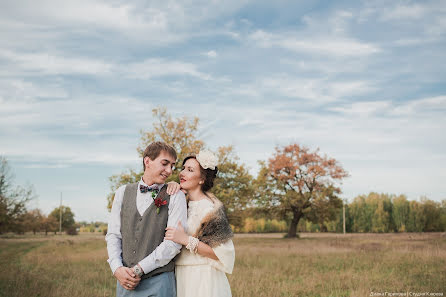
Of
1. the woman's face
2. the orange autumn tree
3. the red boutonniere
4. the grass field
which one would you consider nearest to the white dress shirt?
the red boutonniere

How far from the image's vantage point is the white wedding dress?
387 cm

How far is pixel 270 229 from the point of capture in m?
72.3

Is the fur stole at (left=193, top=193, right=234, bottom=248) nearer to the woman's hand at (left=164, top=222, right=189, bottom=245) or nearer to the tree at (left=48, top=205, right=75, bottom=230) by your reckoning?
the woman's hand at (left=164, top=222, right=189, bottom=245)

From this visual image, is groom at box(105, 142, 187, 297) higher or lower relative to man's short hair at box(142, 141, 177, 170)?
lower

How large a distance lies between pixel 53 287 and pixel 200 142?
14.0m

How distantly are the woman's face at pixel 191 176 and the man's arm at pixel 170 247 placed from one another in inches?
14.5

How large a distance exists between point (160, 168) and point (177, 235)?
2.10ft

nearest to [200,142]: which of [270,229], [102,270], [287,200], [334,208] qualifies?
[102,270]

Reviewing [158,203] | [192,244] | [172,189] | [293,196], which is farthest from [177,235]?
[293,196]

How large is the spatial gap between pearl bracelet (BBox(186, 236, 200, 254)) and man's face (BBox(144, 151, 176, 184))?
0.62 m

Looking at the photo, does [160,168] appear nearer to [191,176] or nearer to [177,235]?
[191,176]

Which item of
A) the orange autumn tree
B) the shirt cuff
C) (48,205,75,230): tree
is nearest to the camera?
the shirt cuff

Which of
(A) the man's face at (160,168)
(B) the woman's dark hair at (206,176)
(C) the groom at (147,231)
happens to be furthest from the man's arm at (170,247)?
(B) the woman's dark hair at (206,176)

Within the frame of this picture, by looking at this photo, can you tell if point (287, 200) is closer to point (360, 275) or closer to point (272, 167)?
point (272, 167)
